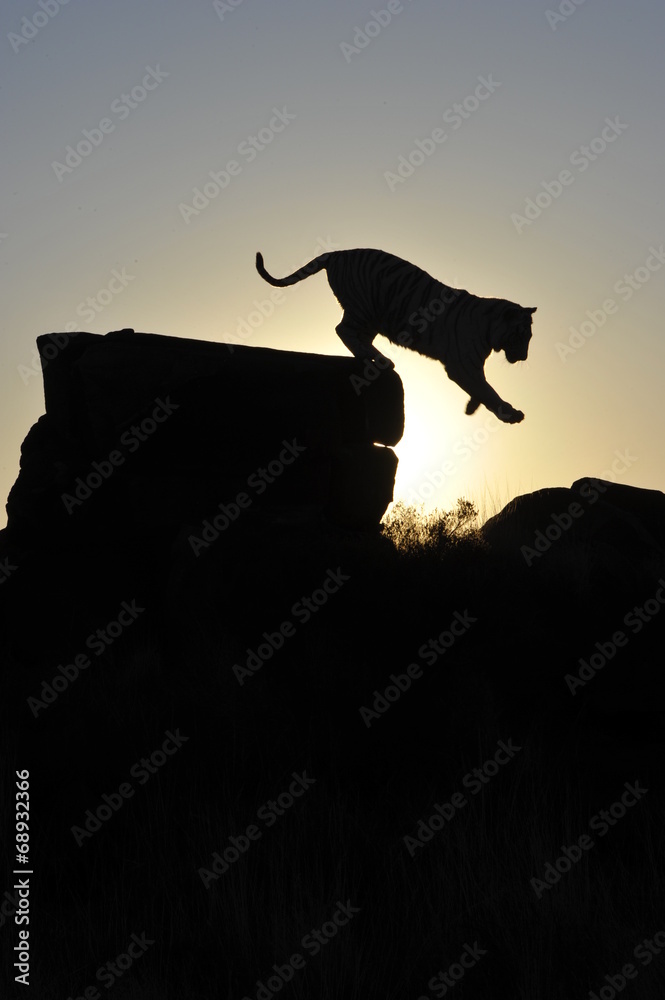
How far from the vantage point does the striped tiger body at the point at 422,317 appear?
9.43 meters

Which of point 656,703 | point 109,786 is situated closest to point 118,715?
point 109,786

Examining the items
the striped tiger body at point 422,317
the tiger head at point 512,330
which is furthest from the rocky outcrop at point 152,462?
the tiger head at point 512,330

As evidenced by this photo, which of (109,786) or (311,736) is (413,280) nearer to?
(311,736)

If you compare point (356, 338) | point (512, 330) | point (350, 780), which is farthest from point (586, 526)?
point (350, 780)

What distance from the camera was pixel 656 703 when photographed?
6.61 metres

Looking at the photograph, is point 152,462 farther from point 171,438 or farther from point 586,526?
point 586,526

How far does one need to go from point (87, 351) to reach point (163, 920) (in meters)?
5.11

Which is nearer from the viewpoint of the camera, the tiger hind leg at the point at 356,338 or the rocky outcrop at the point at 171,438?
the rocky outcrop at the point at 171,438

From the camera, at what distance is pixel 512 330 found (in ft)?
31.0

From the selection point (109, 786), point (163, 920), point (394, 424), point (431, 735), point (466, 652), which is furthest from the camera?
point (394, 424)

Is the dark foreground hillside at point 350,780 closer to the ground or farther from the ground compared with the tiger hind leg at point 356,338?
closer to the ground

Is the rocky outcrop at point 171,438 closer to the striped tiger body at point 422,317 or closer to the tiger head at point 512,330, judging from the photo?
the striped tiger body at point 422,317

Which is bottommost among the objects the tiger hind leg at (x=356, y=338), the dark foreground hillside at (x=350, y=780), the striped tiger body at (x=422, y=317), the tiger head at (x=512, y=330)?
the dark foreground hillside at (x=350, y=780)

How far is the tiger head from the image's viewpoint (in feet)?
30.9
